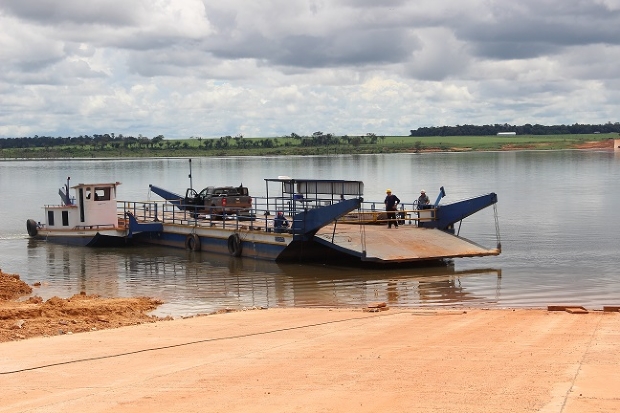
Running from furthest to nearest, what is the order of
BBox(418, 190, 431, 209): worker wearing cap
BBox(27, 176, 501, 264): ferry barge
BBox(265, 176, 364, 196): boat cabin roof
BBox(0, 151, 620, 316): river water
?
BBox(418, 190, 431, 209): worker wearing cap, BBox(265, 176, 364, 196): boat cabin roof, BBox(27, 176, 501, 264): ferry barge, BBox(0, 151, 620, 316): river water

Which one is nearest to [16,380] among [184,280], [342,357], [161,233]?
[342,357]

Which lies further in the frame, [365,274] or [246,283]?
[365,274]

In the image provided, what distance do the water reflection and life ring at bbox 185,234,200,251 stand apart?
57 cm

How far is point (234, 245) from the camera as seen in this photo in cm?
A: 3191

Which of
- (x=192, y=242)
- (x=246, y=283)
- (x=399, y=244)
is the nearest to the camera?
(x=246, y=283)

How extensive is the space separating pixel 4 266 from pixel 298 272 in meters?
11.3

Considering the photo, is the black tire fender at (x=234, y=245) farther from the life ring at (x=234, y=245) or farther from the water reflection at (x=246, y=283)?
the water reflection at (x=246, y=283)

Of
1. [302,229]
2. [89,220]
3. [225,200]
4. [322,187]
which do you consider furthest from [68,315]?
[89,220]

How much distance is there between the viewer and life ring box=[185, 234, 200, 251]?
34.3m

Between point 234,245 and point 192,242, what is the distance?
10.7 feet

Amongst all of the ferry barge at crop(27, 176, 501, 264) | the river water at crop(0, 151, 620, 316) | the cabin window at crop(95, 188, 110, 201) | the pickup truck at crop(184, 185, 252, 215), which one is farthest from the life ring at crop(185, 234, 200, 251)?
the cabin window at crop(95, 188, 110, 201)

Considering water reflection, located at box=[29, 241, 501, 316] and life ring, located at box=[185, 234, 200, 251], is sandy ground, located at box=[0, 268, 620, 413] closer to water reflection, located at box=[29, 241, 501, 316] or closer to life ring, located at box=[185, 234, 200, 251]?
water reflection, located at box=[29, 241, 501, 316]

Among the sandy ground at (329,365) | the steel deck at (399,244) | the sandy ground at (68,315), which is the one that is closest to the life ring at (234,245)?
the steel deck at (399,244)

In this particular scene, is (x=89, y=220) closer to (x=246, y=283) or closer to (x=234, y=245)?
(x=234, y=245)
